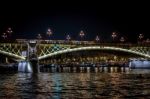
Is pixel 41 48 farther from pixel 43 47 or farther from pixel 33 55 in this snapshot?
pixel 33 55

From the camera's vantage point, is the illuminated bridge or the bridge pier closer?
the illuminated bridge

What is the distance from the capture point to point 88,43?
130 metres

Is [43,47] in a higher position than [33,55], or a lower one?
higher

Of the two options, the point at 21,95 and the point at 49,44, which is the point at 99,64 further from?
the point at 21,95

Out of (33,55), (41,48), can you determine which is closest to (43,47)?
(41,48)

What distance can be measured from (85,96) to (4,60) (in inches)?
5460

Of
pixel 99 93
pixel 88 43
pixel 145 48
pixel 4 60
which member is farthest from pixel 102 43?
pixel 99 93

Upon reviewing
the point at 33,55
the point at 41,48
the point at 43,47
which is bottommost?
the point at 33,55

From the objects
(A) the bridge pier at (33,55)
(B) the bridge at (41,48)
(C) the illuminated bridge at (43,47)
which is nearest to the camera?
(C) the illuminated bridge at (43,47)

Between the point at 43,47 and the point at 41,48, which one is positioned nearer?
the point at 43,47

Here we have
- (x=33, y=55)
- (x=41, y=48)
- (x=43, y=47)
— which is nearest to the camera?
(x=33, y=55)

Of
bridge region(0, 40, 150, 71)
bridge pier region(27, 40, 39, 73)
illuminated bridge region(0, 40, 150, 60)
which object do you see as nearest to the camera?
illuminated bridge region(0, 40, 150, 60)

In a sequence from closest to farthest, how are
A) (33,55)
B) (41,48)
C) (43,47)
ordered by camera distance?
1. (33,55)
2. (43,47)
3. (41,48)

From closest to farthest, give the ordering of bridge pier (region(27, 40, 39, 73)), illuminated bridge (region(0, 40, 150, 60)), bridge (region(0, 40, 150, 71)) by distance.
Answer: illuminated bridge (region(0, 40, 150, 60)), bridge (region(0, 40, 150, 71)), bridge pier (region(27, 40, 39, 73))
